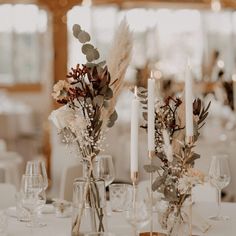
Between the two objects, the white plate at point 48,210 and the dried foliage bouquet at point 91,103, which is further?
the white plate at point 48,210

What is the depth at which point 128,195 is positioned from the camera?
261 centimetres

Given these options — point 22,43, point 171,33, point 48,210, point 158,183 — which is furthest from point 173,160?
point 171,33

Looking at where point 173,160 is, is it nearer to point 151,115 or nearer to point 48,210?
point 151,115

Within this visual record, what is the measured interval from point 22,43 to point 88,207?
10.3m

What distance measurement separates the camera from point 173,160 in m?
2.22

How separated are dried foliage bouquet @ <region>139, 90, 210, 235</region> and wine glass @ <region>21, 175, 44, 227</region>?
51cm

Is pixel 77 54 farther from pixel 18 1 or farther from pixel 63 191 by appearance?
pixel 63 191

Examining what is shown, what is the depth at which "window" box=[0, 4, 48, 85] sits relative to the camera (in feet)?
39.2

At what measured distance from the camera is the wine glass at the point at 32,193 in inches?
96.3

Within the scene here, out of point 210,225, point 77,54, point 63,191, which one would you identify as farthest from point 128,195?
point 77,54

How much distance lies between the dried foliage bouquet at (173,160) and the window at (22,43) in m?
9.83

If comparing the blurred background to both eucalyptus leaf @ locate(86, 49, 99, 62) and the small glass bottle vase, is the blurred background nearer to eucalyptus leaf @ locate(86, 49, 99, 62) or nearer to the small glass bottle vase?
eucalyptus leaf @ locate(86, 49, 99, 62)

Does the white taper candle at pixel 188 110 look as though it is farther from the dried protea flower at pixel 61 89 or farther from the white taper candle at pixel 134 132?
the dried protea flower at pixel 61 89

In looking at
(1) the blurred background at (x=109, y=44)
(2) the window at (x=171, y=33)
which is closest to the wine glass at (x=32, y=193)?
(1) the blurred background at (x=109, y=44)
